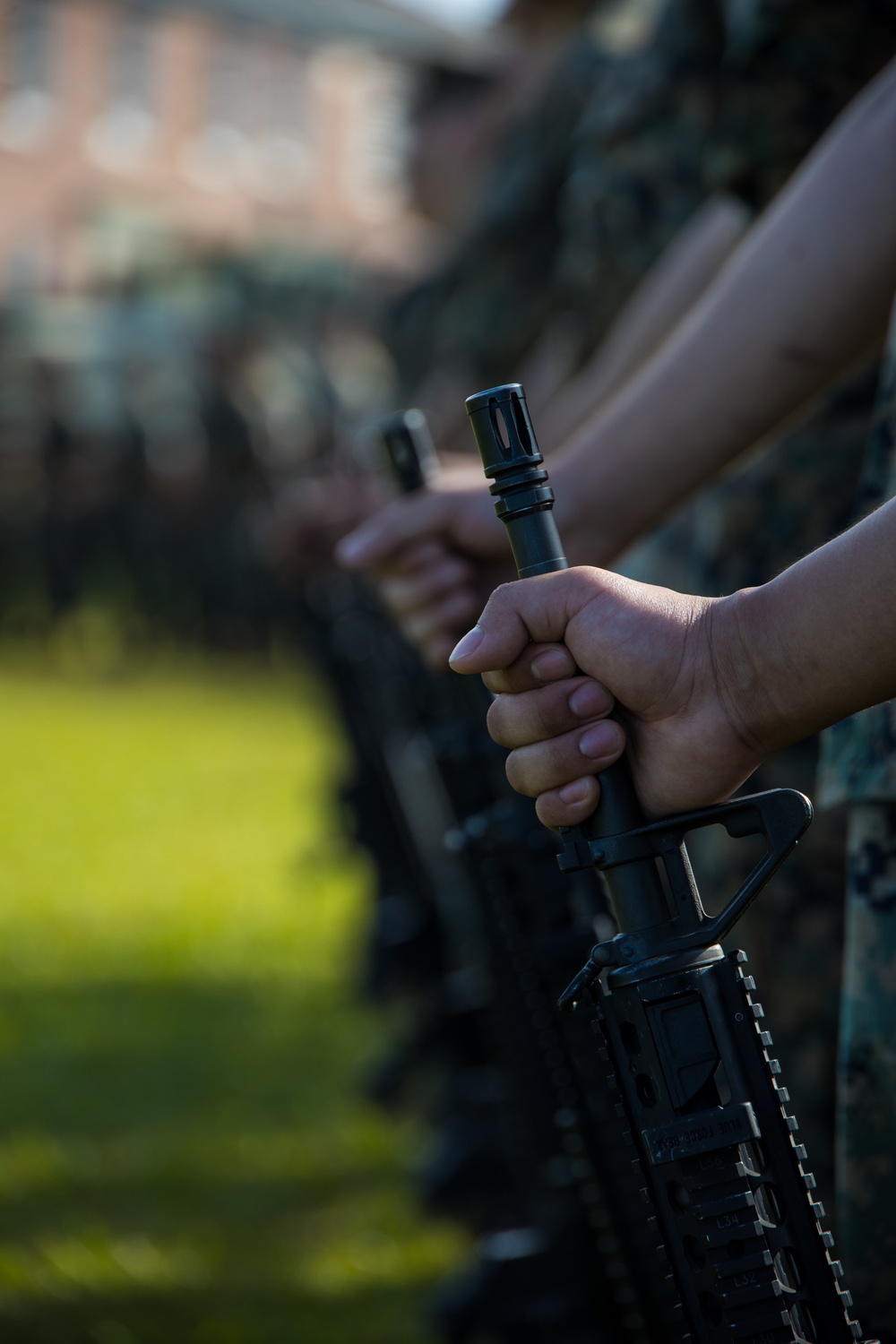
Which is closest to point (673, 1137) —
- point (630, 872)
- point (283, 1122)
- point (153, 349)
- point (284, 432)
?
point (630, 872)

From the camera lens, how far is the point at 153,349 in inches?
535

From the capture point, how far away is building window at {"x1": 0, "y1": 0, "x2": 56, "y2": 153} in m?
25.9

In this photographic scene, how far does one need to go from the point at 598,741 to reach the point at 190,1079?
3431mm

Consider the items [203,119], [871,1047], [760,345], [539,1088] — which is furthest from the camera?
[203,119]

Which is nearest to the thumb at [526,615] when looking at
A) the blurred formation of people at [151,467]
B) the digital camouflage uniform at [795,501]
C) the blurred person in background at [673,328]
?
the blurred person in background at [673,328]

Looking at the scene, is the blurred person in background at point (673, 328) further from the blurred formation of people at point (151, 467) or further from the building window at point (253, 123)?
the building window at point (253, 123)

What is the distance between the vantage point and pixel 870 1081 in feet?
4.65

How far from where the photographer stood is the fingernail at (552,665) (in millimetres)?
1171

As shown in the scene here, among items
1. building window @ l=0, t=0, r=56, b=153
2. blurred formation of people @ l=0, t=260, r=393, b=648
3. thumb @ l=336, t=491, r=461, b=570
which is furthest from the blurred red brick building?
thumb @ l=336, t=491, r=461, b=570

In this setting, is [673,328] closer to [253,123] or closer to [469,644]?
[469,644]

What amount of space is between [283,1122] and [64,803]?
4342mm

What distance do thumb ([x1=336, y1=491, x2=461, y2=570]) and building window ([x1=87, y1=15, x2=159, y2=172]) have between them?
2750 centimetres

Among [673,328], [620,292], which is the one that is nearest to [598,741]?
[673,328]

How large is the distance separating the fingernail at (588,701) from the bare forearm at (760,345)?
2.29 ft
